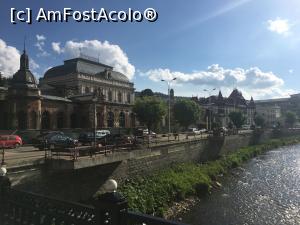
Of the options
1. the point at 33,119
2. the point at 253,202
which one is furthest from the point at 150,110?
the point at 253,202

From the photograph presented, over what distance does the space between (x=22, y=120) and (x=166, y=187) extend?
2486 centimetres

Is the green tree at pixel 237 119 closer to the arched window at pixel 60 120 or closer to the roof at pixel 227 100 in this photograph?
the roof at pixel 227 100

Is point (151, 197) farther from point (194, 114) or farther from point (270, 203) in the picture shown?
point (194, 114)

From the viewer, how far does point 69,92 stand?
64188 millimetres

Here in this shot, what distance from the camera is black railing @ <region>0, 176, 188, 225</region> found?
7141 millimetres

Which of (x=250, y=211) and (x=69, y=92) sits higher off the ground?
(x=69, y=92)

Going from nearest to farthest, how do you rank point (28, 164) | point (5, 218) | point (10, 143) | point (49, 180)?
1. point (5, 218)
2. point (28, 164)
3. point (49, 180)
4. point (10, 143)

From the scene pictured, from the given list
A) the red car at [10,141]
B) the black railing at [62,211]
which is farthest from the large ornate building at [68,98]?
the black railing at [62,211]

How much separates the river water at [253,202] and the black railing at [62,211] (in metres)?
15.5

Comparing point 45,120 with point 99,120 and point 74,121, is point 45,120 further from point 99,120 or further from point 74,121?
point 99,120

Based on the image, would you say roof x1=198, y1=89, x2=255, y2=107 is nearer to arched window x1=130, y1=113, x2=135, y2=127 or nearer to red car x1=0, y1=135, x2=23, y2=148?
arched window x1=130, y1=113, x2=135, y2=127

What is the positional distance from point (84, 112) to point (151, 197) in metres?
34.7

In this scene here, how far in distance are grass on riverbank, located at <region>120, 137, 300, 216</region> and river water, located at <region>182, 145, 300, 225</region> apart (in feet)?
5.01

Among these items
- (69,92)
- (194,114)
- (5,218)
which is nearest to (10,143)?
(5,218)
